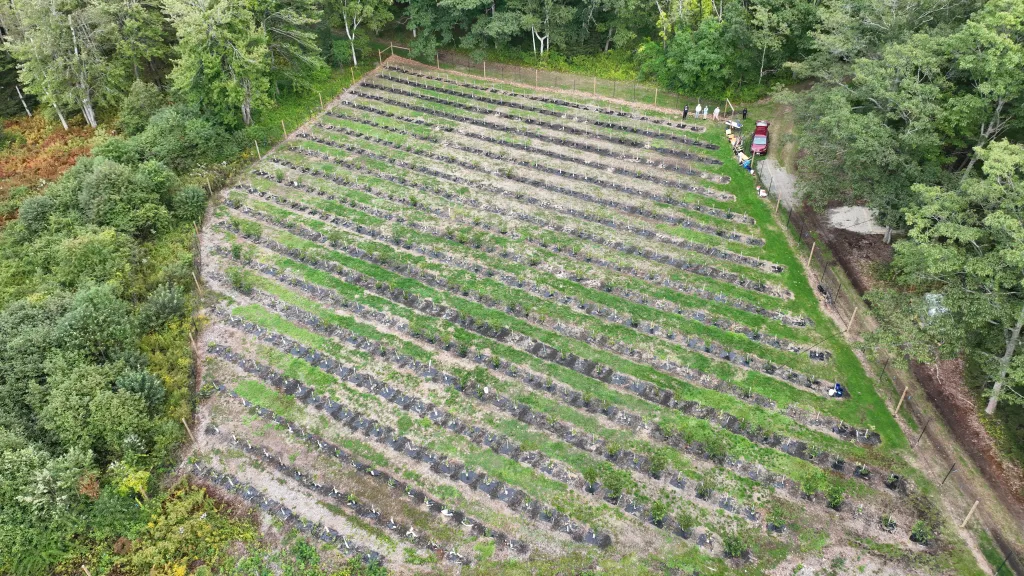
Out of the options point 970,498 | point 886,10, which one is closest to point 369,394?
point 970,498

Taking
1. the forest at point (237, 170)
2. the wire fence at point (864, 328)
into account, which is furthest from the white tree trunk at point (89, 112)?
the wire fence at point (864, 328)

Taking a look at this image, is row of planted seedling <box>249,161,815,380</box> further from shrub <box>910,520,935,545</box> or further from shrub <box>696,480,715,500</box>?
shrub <box>910,520,935,545</box>

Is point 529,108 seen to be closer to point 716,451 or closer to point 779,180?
point 779,180

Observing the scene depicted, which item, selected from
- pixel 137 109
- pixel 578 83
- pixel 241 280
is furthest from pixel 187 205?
pixel 578 83

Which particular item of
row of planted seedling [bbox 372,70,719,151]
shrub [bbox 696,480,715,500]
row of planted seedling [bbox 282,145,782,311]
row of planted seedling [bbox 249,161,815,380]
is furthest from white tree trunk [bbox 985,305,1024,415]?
row of planted seedling [bbox 372,70,719,151]

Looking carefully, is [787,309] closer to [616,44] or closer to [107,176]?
[616,44]

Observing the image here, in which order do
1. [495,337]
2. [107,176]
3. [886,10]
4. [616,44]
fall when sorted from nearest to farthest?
[495,337] < [886,10] < [107,176] < [616,44]

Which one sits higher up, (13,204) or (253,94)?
(253,94)
